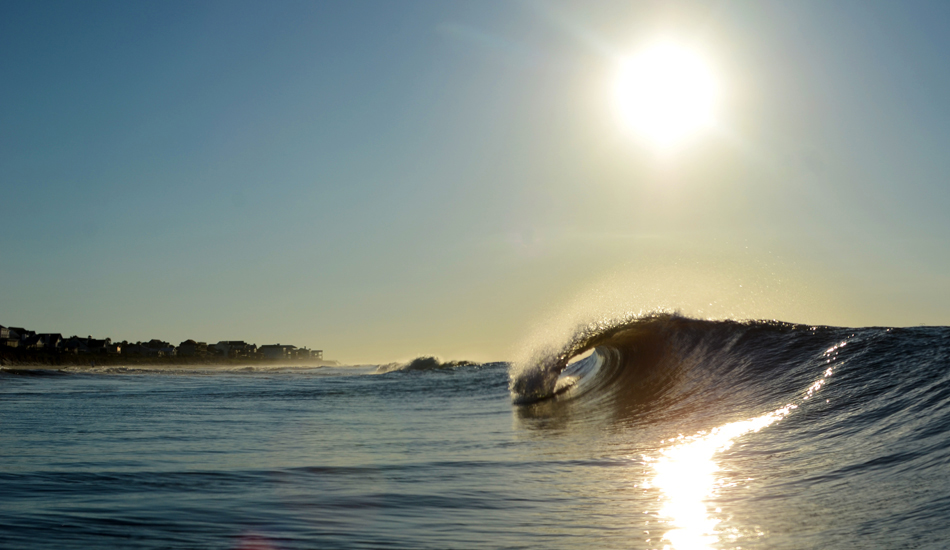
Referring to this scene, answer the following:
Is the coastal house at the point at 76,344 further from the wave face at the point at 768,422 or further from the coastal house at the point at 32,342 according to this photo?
the wave face at the point at 768,422

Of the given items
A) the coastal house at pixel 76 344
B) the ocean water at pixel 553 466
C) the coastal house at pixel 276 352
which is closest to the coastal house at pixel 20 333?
the coastal house at pixel 76 344

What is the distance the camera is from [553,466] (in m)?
6.44

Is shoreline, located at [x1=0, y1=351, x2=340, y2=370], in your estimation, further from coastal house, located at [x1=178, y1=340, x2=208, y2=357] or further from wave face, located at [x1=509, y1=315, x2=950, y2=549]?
wave face, located at [x1=509, y1=315, x2=950, y2=549]

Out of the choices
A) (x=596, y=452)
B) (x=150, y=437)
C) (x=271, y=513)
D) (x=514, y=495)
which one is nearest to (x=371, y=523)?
(x=271, y=513)

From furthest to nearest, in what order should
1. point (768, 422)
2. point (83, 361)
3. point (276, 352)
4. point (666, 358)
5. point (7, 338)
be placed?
point (276, 352) < point (7, 338) < point (83, 361) < point (666, 358) < point (768, 422)

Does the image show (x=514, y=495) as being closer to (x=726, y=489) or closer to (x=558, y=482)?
(x=558, y=482)

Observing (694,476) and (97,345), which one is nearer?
(694,476)

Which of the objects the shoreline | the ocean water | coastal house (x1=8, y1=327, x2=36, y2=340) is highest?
coastal house (x1=8, y1=327, x2=36, y2=340)

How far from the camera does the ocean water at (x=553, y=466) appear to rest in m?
3.98

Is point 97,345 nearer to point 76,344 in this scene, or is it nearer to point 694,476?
point 76,344

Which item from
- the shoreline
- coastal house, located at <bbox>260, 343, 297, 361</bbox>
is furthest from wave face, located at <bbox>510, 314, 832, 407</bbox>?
coastal house, located at <bbox>260, 343, 297, 361</bbox>

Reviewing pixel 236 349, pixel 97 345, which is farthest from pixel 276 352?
pixel 97 345

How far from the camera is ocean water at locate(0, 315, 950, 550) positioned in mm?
3984

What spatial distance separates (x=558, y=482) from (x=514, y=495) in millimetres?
667
